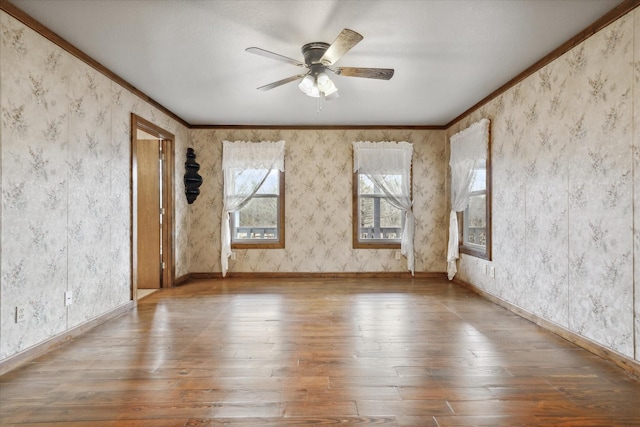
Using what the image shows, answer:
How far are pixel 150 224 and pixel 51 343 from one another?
100 inches

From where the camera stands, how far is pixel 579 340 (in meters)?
2.91

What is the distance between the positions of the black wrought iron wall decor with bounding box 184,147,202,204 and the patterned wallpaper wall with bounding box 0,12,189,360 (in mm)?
1605

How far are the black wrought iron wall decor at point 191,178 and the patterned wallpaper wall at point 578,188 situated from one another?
4.42m

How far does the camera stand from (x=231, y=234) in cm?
604

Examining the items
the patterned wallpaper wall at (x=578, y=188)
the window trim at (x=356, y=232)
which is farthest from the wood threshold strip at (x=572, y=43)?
the window trim at (x=356, y=232)

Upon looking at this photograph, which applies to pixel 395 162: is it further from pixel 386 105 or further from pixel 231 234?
pixel 231 234

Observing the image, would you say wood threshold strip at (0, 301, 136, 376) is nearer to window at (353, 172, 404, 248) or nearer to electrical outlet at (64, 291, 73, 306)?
electrical outlet at (64, 291, 73, 306)

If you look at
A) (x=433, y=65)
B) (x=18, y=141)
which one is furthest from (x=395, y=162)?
(x=18, y=141)

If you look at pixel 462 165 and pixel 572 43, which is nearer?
pixel 572 43

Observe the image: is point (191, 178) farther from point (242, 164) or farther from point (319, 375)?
point (319, 375)

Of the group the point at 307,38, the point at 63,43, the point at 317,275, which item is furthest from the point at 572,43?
the point at 317,275

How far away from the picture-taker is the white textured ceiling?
2.52 m

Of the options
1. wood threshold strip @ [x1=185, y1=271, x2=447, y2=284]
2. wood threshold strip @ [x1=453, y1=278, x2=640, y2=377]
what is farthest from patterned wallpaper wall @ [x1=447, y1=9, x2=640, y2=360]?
wood threshold strip @ [x1=185, y1=271, x2=447, y2=284]

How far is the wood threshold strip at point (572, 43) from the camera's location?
→ 2.46 metres
